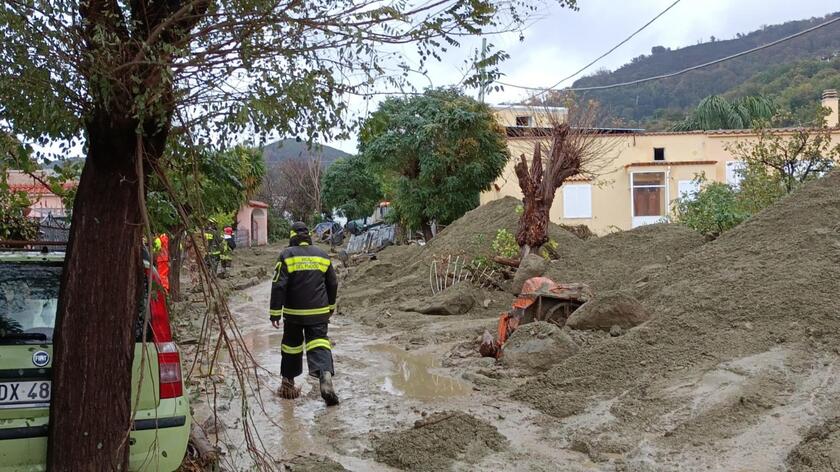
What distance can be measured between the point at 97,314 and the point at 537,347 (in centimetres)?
533

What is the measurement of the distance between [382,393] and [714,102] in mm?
41483

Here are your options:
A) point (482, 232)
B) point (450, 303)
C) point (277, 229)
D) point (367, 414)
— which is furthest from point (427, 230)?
point (277, 229)

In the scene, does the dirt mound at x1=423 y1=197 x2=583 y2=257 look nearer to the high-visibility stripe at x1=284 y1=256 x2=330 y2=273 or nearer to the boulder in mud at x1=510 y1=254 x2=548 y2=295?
the boulder in mud at x1=510 y1=254 x2=548 y2=295

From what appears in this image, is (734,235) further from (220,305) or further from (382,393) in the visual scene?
(220,305)

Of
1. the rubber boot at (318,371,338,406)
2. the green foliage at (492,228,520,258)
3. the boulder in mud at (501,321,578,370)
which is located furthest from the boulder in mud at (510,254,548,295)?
the rubber boot at (318,371,338,406)

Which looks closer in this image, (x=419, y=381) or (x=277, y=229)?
(x=419, y=381)

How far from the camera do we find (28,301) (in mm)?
3863

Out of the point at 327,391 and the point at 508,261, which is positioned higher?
the point at 508,261

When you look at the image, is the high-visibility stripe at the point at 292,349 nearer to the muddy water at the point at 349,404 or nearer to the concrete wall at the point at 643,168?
the muddy water at the point at 349,404

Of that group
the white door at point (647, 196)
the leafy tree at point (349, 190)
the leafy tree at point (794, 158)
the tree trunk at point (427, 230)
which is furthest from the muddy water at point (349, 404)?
the leafy tree at point (349, 190)

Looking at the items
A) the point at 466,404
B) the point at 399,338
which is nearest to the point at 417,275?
the point at 399,338

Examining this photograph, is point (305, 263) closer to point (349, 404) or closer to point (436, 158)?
point (349, 404)

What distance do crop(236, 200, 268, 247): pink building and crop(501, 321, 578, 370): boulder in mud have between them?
36890mm

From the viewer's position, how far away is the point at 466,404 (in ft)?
22.9
